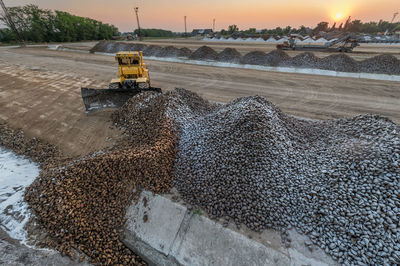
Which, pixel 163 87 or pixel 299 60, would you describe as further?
pixel 299 60

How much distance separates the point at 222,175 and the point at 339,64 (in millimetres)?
16670

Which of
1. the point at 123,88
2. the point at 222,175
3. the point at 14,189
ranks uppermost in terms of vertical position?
the point at 123,88

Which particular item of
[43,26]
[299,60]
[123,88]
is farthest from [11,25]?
[299,60]

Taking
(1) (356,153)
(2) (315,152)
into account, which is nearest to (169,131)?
(2) (315,152)

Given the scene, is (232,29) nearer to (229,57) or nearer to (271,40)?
(271,40)

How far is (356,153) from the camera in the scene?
4484 millimetres

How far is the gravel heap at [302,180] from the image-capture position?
3.41m

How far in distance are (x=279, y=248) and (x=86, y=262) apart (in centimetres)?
378

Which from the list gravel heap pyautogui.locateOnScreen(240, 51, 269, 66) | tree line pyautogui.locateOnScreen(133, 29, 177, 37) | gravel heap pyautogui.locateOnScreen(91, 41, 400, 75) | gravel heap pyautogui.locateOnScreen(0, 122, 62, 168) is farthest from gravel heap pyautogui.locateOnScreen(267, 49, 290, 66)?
Result: tree line pyautogui.locateOnScreen(133, 29, 177, 37)

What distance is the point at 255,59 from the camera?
17.8 metres

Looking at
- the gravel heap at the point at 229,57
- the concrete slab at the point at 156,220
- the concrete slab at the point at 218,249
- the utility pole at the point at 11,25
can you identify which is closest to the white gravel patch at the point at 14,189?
the concrete slab at the point at 156,220

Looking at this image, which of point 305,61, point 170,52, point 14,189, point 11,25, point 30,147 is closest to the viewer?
point 14,189

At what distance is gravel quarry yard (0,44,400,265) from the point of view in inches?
142

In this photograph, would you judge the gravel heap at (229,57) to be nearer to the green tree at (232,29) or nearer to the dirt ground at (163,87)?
the dirt ground at (163,87)
